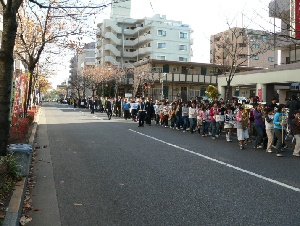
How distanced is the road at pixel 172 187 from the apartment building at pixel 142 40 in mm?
57344

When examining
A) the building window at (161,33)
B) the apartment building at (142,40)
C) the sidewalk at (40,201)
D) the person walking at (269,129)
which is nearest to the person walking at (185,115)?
the person walking at (269,129)

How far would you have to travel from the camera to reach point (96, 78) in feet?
217

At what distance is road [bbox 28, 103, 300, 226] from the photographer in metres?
5.11

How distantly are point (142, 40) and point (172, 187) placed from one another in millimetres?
→ 64903

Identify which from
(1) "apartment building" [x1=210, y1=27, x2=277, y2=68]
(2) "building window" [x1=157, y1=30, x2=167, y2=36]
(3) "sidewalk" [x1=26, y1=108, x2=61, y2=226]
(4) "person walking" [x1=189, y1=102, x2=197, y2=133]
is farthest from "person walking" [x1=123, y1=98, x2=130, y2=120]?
(2) "building window" [x1=157, y1=30, x2=167, y2=36]

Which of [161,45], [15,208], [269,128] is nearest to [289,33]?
[269,128]

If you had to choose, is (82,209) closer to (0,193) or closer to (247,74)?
(0,193)

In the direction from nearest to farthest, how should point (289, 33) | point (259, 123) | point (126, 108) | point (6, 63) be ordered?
point (6, 63) < point (259, 123) < point (289, 33) < point (126, 108)

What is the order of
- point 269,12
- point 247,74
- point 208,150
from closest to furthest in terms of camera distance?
point 208,150 < point 269,12 < point 247,74

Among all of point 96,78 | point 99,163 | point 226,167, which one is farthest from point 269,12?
point 96,78

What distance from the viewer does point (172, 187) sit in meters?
6.78

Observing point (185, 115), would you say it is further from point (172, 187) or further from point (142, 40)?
point (142, 40)

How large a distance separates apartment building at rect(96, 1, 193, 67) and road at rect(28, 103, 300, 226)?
57344 millimetres

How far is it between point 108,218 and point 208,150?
7.28 meters
